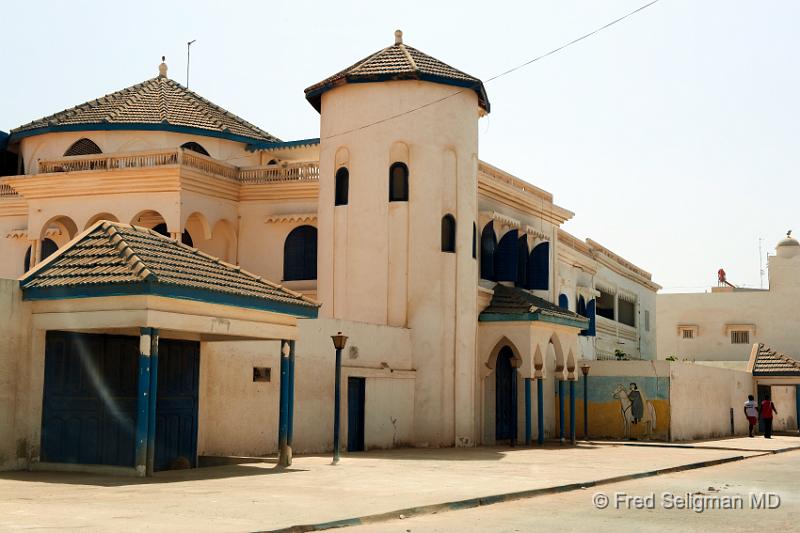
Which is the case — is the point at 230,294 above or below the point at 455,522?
above

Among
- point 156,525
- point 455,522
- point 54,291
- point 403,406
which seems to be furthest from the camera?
point 403,406

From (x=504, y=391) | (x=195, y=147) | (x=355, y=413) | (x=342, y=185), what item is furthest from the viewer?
(x=195, y=147)

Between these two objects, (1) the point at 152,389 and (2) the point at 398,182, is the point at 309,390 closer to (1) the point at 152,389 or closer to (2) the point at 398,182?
(2) the point at 398,182

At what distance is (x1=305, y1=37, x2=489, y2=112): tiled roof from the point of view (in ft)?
92.4

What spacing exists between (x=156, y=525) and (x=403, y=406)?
Result: 1715 cm

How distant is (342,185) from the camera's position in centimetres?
2888

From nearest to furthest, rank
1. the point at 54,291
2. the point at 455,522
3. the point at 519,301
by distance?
→ the point at 455,522, the point at 54,291, the point at 519,301

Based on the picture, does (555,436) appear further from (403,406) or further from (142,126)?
(142,126)

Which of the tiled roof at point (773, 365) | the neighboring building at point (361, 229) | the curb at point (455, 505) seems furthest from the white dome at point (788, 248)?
the curb at point (455, 505)

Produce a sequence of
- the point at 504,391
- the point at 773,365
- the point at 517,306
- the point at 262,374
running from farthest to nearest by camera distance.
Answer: the point at 773,365
the point at 504,391
the point at 517,306
the point at 262,374

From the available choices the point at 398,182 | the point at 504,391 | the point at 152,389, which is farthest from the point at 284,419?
the point at 504,391

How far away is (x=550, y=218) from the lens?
3644 cm

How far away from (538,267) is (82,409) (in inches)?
771

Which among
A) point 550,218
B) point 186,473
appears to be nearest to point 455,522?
point 186,473
